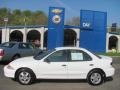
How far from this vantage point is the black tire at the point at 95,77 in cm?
1241

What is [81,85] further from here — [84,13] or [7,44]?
[84,13]

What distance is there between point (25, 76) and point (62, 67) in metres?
1.39

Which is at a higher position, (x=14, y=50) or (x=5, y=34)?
(x=5, y=34)

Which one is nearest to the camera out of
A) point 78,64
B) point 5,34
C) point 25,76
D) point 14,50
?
point 25,76

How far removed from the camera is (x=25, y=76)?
39.9ft

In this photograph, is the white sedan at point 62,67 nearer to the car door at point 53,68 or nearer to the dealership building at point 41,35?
the car door at point 53,68

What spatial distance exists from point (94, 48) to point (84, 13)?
4.23 m

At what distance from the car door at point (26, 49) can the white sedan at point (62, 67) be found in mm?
8286

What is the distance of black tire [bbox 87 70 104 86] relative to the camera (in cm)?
1241

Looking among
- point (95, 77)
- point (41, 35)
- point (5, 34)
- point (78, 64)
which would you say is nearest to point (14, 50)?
point (78, 64)

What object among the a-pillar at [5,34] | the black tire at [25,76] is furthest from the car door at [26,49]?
the a-pillar at [5,34]

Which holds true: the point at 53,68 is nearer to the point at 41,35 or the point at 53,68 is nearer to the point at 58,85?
the point at 58,85

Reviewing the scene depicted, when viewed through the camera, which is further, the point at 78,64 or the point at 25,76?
→ the point at 78,64

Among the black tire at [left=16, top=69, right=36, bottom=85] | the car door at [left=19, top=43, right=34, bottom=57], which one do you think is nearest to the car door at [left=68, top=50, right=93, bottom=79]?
the black tire at [left=16, top=69, right=36, bottom=85]
